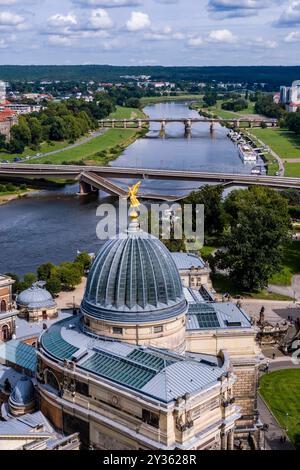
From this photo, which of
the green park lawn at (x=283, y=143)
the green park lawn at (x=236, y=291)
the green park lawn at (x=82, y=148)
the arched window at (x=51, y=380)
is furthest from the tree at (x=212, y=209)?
the green park lawn at (x=283, y=143)

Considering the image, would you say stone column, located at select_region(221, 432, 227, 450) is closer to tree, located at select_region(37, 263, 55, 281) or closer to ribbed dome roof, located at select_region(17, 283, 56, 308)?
ribbed dome roof, located at select_region(17, 283, 56, 308)

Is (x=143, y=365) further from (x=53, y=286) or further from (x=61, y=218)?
(x=61, y=218)

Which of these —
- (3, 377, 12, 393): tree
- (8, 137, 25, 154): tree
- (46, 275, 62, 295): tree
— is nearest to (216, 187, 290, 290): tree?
(46, 275, 62, 295): tree

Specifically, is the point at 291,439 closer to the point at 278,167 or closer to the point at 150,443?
the point at 150,443
